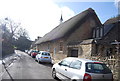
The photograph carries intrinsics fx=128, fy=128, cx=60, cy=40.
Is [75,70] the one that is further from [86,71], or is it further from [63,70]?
[63,70]

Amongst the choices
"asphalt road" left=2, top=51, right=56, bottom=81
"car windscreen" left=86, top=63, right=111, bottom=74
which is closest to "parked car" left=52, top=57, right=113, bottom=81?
"car windscreen" left=86, top=63, right=111, bottom=74

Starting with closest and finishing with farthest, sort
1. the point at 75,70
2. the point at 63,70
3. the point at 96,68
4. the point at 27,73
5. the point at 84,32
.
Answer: the point at 96,68 < the point at 75,70 < the point at 63,70 < the point at 27,73 < the point at 84,32

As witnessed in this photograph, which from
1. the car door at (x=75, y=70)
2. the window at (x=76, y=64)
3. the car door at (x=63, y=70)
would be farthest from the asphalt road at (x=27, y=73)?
the window at (x=76, y=64)

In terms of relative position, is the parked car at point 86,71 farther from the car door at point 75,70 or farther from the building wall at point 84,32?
the building wall at point 84,32

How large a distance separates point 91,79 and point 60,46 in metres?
14.8

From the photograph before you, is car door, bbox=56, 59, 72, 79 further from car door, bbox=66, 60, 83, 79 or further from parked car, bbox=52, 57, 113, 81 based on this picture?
car door, bbox=66, 60, 83, 79

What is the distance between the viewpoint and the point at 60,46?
20125 mm

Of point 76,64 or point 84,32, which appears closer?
point 76,64

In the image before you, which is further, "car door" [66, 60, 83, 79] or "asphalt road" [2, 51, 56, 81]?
"asphalt road" [2, 51, 56, 81]

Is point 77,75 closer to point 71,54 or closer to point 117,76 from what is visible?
point 117,76

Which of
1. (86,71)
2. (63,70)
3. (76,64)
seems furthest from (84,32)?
(86,71)

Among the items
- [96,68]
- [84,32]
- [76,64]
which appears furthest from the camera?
[84,32]

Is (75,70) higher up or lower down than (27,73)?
higher up

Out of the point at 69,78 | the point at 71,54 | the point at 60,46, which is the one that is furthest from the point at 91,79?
the point at 60,46
